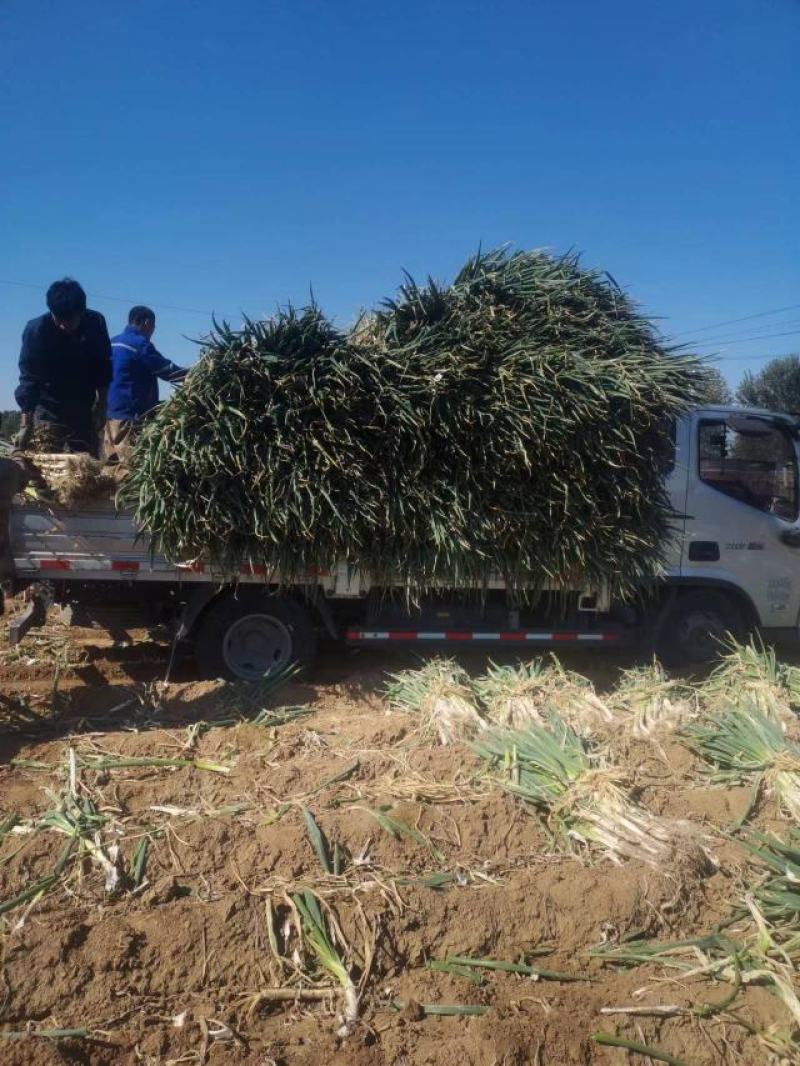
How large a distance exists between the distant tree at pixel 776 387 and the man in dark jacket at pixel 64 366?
741 inches

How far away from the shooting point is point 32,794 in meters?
3.90

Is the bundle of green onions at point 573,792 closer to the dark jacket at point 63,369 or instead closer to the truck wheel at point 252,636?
the truck wheel at point 252,636

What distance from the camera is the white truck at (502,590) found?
5.49 meters

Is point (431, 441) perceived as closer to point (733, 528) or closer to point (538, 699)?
point (538, 699)

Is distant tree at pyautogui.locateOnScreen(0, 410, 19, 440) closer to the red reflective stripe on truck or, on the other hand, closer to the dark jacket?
the dark jacket

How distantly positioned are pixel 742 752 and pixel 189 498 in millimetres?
3526

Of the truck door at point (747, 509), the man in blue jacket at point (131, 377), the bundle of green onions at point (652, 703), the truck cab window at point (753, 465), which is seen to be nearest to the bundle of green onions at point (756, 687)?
the bundle of green onions at point (652, 703)

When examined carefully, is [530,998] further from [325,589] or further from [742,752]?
[325,589]

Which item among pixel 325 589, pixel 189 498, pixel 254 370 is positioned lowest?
pixel 325 589

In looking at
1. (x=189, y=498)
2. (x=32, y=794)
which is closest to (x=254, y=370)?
(x=189, y=498)

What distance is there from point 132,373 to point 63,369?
50cm

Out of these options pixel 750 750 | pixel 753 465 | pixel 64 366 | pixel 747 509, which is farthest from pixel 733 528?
pixel 64 366

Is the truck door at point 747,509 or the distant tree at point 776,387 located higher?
the distant tree at point 776,387

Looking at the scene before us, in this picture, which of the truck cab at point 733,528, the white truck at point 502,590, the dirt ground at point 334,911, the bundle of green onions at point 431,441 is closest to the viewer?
the dirt ground at point 334,911
